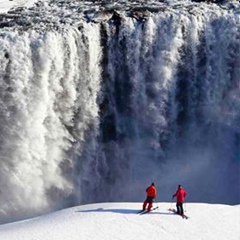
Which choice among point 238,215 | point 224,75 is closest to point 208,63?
point 224,75

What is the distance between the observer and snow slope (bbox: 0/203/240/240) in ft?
62.4

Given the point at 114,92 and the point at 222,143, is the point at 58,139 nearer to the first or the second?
the point at 114,92

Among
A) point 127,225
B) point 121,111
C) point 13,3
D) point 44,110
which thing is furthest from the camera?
point 13,3

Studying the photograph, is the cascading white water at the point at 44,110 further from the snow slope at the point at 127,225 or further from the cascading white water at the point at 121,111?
the snow slope at the point at 127,225

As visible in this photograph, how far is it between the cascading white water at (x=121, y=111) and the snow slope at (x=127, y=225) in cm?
500

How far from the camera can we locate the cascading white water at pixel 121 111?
2430 centimetres

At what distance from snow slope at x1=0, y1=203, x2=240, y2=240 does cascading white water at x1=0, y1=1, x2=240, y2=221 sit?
16.4 feet

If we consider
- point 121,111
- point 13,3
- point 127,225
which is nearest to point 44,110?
point 121,111

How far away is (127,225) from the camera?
1947 centimetres

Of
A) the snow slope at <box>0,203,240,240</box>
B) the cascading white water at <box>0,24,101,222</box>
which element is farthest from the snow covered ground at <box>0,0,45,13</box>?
the snow slope at <box>0,203,240,240</box>

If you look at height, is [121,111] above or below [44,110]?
below

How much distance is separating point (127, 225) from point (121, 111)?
26.4 feet

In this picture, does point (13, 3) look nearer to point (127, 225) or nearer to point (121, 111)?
point (121, 111)

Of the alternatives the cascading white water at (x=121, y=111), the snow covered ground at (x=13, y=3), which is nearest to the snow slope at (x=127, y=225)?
the cascading white water at (x=121, y=111)
